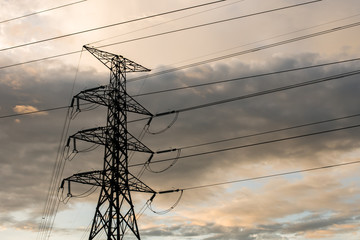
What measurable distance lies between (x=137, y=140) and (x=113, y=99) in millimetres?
3607

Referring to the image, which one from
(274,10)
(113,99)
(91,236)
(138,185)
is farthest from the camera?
(113,99)

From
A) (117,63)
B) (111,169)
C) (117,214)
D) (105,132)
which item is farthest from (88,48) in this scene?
(117,214)

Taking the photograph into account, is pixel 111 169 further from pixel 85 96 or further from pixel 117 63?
pixel 117 63

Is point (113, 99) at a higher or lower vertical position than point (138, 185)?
higher

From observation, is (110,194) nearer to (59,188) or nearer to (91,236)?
(91,236)

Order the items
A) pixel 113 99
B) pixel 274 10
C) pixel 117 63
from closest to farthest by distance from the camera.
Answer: pixel 274 10
pixel 113 99
pixel 117 63

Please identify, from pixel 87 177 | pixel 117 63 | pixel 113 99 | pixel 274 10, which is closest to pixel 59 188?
pixel 87 177

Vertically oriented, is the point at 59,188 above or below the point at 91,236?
above

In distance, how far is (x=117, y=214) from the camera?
87.1ft

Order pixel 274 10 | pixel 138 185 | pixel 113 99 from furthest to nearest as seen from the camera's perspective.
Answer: pixel 113 99, pixel 138 185, pixel 274 10

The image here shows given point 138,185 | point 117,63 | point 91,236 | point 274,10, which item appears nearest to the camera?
point 274,10

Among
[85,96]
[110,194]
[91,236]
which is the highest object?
[85,96]

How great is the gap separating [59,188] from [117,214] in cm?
550

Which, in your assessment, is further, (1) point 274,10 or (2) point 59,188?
(2) point 59,188
